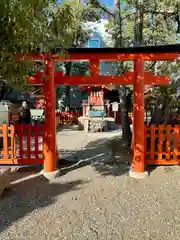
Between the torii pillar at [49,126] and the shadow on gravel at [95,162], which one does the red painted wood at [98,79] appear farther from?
the shadow on gravel at [95,162]

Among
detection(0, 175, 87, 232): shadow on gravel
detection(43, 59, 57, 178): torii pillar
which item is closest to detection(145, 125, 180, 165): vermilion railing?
detection(0, 175, 87, 232): shadow on gravel

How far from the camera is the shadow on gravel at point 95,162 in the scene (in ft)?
21.8

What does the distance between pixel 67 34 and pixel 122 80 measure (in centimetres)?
256

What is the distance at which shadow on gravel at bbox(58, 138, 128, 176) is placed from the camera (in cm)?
664

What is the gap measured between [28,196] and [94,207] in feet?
4.44

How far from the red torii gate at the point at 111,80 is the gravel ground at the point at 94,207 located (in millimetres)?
587

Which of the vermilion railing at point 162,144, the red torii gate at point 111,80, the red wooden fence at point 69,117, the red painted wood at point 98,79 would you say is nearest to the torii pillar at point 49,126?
the red torii gate at point 111,80

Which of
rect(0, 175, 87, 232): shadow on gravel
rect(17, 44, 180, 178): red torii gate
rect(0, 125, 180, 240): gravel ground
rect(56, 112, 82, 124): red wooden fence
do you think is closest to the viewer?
rect(0, 125, 180, 240): gravel ground

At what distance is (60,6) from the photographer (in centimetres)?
369

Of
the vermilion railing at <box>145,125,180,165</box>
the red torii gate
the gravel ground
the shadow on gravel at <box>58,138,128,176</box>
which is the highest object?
the red torii gate

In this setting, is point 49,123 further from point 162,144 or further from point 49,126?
point 162,144

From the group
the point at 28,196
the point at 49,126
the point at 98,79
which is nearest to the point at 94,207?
the point at 28,196

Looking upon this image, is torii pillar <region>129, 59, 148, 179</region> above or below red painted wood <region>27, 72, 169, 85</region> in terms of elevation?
below

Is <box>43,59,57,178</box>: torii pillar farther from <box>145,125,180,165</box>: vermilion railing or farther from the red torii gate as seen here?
<box>145,125,180,165</box>: vermilion railing
